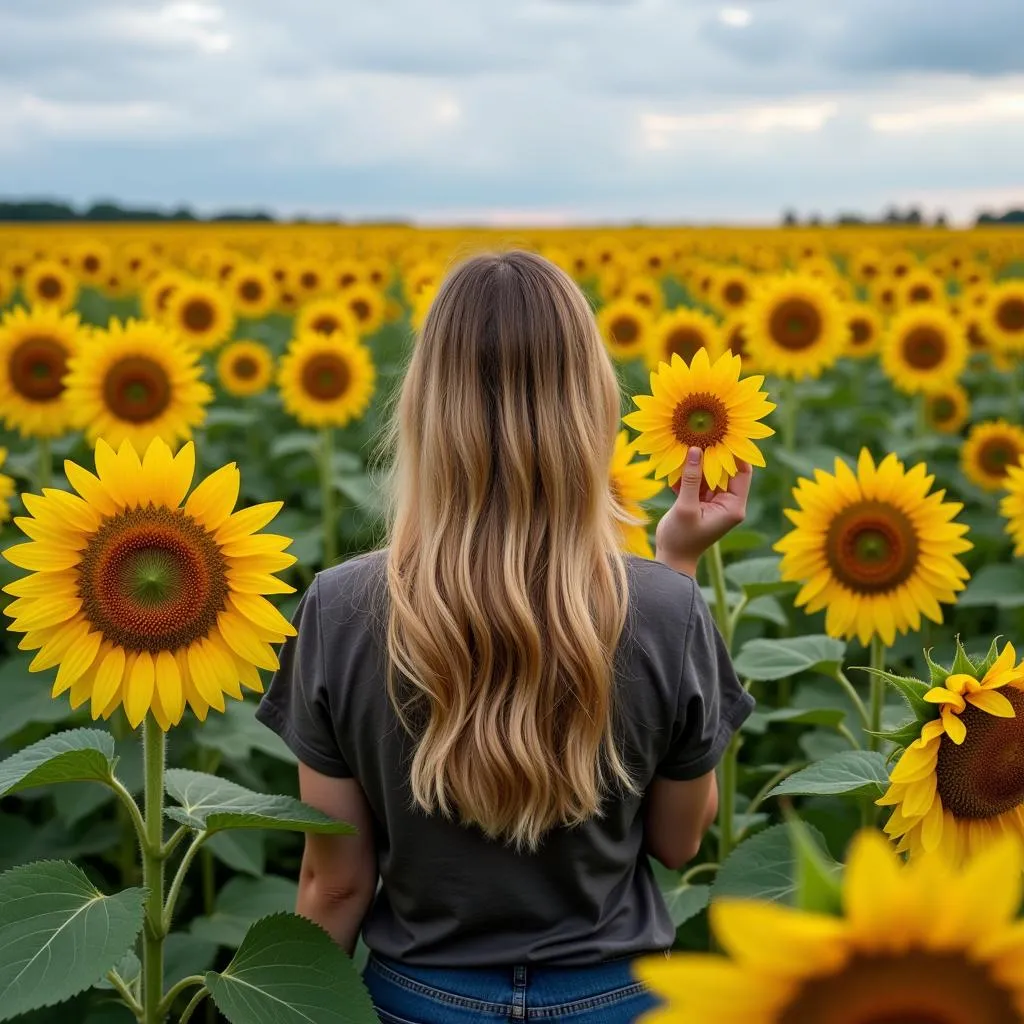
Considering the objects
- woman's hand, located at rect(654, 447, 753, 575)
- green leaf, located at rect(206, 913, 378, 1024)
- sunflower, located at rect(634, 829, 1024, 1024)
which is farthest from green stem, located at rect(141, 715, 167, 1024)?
sunflower, located at rect(634, 829, 1024, 1024)

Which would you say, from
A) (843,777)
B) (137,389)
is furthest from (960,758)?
(137,389)

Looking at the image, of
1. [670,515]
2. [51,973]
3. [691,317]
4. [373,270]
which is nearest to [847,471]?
[670,515]

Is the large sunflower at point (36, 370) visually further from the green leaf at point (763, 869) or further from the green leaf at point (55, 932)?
the green leaf at point (763, 869)

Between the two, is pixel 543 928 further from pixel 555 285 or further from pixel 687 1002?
pixel 687 1002

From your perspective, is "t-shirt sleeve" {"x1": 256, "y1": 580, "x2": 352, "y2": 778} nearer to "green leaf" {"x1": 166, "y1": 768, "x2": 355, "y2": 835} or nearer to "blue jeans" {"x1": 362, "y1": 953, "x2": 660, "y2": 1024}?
"green leaf" {"x1": 166, "y1": 768, "x2": 355, "y2": 835}

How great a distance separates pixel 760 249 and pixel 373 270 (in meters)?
8.14

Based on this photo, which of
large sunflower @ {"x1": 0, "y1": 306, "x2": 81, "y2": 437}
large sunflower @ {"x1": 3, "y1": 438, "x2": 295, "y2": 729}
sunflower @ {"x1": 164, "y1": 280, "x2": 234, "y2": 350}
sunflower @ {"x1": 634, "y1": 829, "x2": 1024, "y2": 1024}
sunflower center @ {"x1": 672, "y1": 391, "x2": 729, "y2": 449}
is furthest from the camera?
sunflower @ {"x1": 164, "y1": 280, "x2": 234, "y2": 350}

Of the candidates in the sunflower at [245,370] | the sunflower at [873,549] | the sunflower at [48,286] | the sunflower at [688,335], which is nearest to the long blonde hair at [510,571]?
the sunflower at [873,549]

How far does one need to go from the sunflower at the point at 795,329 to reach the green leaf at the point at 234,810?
16.6 feet

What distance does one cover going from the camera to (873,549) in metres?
3.70

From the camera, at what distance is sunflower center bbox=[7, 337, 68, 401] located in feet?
20.6

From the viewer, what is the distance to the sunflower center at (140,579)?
8.05ft

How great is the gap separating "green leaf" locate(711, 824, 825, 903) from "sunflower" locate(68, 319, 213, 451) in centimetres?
365

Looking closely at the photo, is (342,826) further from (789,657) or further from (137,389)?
(137,389)
